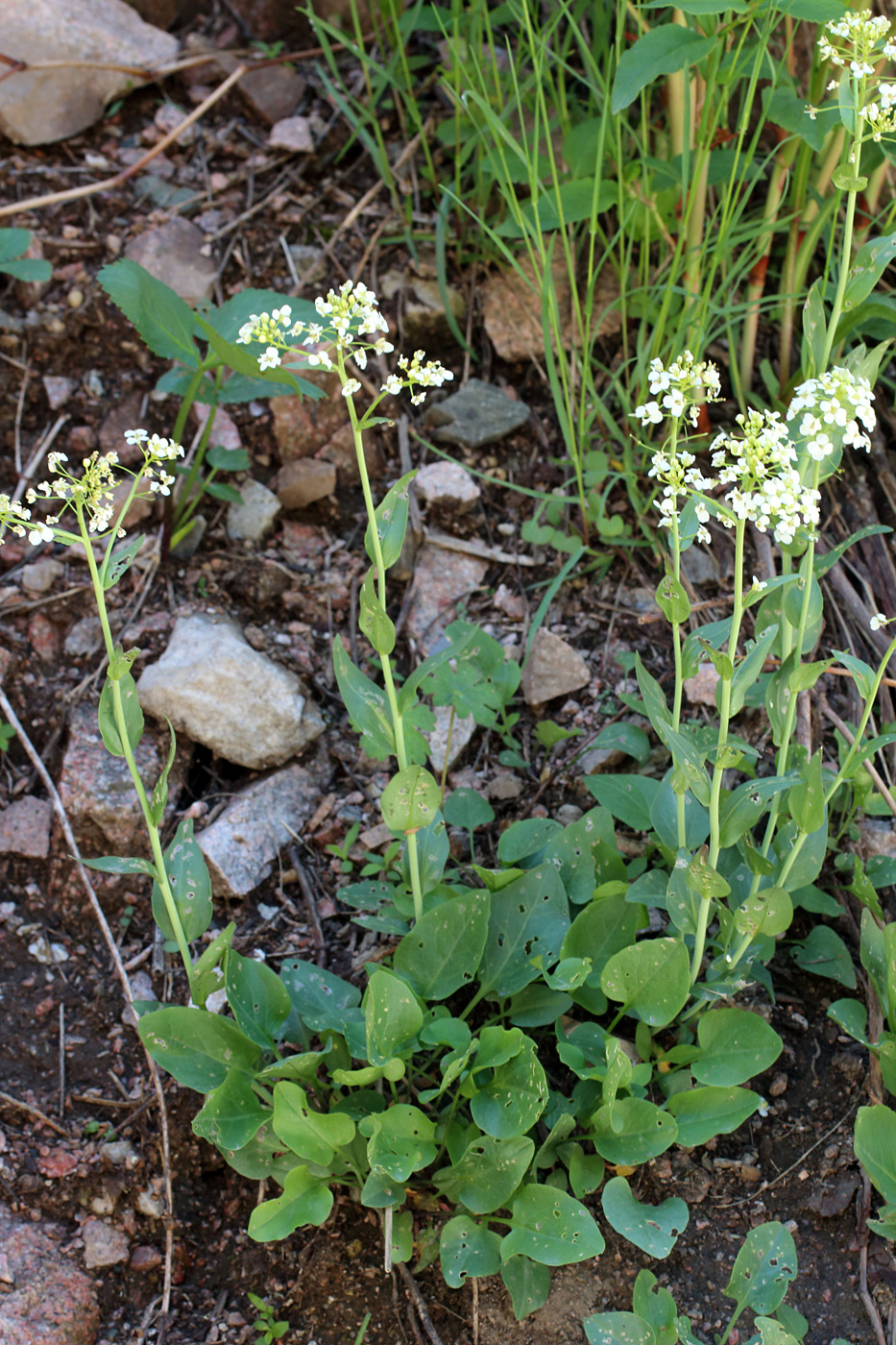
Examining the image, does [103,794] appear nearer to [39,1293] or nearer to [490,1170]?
[39,1293]

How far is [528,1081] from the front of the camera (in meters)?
1.67

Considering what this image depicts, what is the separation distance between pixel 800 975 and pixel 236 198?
8.68 feet

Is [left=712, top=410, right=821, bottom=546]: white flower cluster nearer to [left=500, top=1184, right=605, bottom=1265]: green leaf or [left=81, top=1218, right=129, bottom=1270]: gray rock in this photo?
[left=500, top=1184, right=605, bottom=1265]: green leaf

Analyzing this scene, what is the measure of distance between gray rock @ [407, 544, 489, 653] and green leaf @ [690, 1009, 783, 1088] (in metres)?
1.12

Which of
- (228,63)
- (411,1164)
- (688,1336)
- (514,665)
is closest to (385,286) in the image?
(228,63)

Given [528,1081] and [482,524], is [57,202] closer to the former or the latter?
[482,524]

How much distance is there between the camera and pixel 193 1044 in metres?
1.74

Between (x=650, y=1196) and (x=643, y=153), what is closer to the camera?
(x=650, y=1196)

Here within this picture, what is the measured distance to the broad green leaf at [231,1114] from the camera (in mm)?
1658

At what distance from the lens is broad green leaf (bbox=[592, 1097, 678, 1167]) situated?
5.47 feet

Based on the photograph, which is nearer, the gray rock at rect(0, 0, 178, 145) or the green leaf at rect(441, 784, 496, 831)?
the green leaf at rect(441, 784, 496, 831)

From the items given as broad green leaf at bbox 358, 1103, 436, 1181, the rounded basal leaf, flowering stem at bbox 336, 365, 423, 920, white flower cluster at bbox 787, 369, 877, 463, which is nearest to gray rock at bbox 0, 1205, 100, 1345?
broad green leaf at bbox 358, 1103, 436, 1181

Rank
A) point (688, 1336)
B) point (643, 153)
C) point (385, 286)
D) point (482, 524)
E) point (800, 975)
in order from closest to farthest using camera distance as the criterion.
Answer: point (688, 1336) → point (800, 975) → point (643, 153) → point (482, 524) → point (385, 286)

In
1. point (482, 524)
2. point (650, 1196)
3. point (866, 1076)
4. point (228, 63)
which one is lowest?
point (650, 1196)
